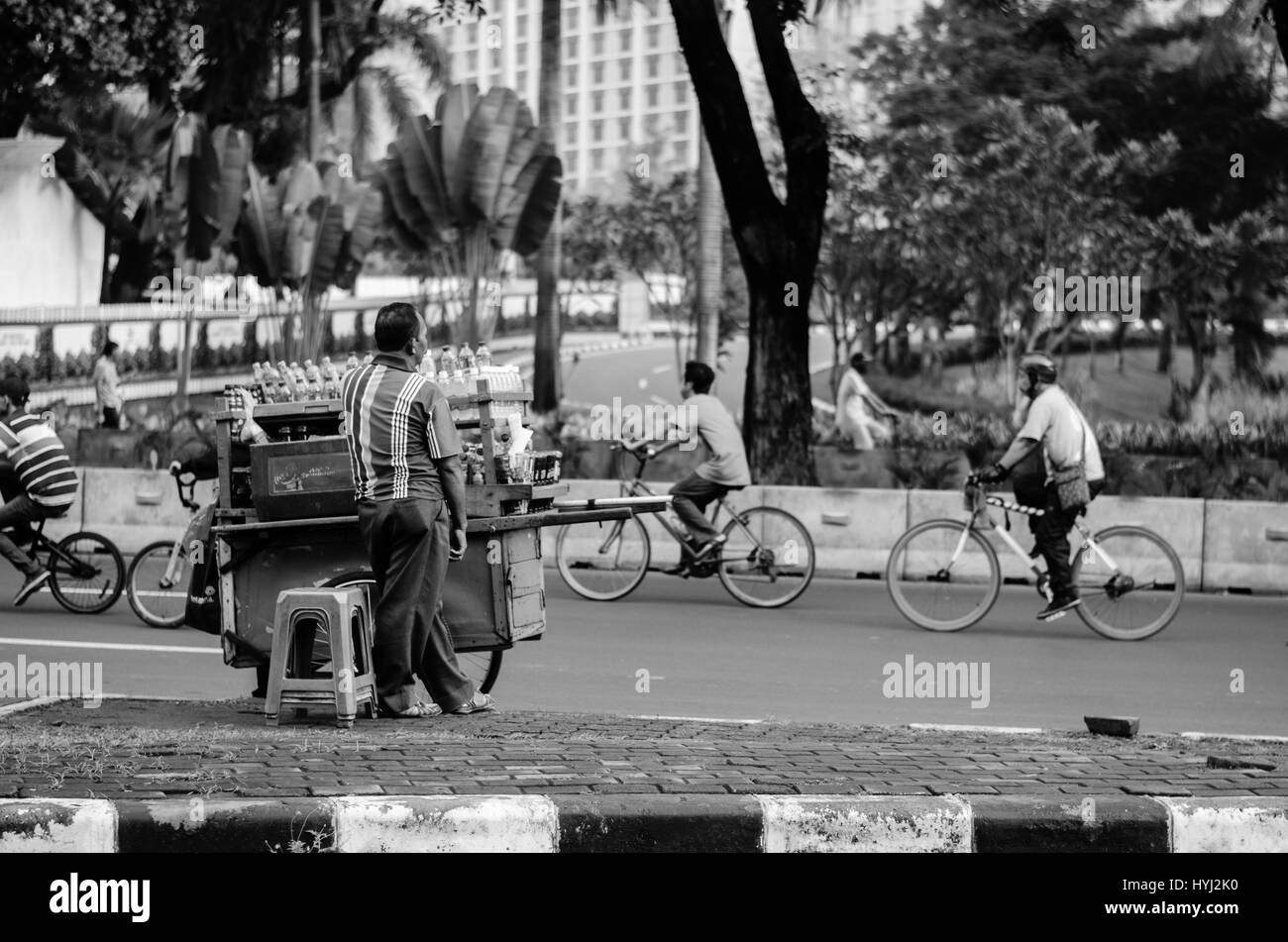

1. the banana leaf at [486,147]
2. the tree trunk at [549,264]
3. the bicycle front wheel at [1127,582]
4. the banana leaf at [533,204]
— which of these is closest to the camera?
the bicycle front wheel at [1127,582]

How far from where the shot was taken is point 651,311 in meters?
86.8

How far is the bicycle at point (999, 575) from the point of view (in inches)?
480

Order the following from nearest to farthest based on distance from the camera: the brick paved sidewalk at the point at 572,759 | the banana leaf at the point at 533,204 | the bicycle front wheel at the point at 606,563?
the brick paved sidewalk at the point at 572,759
the bicycle front wheel at the point at 606,563
the banana leaf at the point at 533,204

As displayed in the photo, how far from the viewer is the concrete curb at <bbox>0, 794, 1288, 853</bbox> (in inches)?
228

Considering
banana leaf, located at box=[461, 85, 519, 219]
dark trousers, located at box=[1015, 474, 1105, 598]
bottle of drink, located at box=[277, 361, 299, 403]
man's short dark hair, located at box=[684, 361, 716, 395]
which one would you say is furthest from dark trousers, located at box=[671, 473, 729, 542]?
banana leaf, located at box=[461, 85, 519, 219]

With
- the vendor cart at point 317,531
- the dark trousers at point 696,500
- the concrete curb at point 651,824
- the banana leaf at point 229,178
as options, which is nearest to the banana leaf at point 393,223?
the banana leaf at point 229,178

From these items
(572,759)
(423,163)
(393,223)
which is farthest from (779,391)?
(393,223)

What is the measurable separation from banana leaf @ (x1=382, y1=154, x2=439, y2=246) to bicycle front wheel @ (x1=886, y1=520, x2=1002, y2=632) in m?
18.1

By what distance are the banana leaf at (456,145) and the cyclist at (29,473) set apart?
647 inches

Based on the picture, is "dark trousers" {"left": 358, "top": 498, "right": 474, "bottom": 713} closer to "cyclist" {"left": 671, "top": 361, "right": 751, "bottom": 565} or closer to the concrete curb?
the concrete curb

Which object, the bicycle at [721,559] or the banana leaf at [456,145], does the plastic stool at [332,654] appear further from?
the banana leaf at [456,145]

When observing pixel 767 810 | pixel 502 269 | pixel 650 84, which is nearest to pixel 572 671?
pixel 767 810

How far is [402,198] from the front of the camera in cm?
2936
